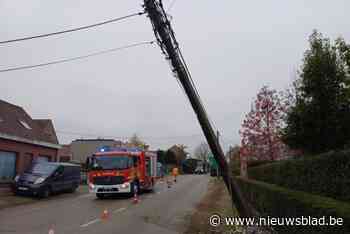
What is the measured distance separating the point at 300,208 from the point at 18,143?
23.3 metres

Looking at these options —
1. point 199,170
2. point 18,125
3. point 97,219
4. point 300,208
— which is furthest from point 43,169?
point 199,170

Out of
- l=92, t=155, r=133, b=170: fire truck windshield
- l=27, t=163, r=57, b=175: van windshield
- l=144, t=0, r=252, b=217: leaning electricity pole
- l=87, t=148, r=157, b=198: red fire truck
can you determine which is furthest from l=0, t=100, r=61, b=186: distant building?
l=144, t=0, r=252, b=217: leaning electricity pole

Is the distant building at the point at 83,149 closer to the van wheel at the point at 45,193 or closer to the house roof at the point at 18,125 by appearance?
the house roof at the point at 18,125

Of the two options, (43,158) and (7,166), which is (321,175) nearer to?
(7,166)

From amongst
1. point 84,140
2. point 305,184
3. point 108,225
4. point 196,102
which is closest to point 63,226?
point 108,225

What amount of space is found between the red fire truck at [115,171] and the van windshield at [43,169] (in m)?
3.29

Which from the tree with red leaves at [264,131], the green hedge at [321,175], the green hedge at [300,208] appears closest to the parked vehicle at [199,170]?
the tree with red leaves at [264,131]

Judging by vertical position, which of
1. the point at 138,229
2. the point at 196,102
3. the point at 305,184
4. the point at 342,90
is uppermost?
the point at 342,90

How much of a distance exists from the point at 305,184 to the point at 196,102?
395 centimetres

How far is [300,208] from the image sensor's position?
8.57 meters

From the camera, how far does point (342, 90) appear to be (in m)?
16.0

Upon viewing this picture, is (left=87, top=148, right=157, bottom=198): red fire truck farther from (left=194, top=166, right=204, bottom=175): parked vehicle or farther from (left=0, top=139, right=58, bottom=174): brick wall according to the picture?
(left=194, top=166, right=204, bottom=175): parked vehicle

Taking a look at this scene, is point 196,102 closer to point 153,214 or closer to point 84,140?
point 153,214

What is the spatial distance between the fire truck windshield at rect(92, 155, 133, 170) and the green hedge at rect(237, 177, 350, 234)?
9988 millimetres
